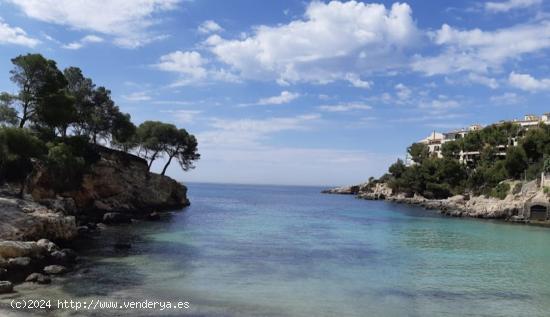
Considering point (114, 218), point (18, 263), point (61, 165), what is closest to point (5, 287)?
point (18, 263)

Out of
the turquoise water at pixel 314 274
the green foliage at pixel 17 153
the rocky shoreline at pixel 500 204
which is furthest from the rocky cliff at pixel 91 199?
the rocky shoreline at pixel 500 204

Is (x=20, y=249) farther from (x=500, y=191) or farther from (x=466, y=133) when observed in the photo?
(x=466, y=133)

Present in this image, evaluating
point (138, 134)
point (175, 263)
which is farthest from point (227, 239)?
point (138, 134)

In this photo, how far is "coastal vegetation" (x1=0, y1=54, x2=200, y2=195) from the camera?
35.5m

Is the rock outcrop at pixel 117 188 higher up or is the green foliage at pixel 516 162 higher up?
the green foliage at pixel 516 162

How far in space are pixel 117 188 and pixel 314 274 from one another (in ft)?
137

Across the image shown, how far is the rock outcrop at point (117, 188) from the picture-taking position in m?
49.7

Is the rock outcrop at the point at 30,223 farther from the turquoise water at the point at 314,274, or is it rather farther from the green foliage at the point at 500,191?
the green foliage at the point at 500,191

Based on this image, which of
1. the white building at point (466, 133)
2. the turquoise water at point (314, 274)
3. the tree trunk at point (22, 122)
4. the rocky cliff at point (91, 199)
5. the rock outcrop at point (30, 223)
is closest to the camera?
the turquoise water at point (314, 274)

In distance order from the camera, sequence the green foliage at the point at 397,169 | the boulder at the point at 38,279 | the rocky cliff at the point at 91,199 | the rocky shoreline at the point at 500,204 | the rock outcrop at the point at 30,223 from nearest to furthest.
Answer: the boulder at the point at 38,279, the rock outcrop at the point at 30,223, the rocky cliff at the point at 91,199, the rocky shoreline at the point at 500,204, the green foliage at the point at 397,169

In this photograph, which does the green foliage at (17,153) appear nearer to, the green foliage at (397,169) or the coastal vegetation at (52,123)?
the coastal vegetation at (52,123)

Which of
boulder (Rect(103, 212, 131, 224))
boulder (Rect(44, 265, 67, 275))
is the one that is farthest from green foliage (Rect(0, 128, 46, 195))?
boulder (Rect(44, 265, 67, 275))

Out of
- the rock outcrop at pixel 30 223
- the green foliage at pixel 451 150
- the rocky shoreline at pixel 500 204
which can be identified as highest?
the green foliage at pixel 451 150

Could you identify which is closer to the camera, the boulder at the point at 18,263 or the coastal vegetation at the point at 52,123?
the boulder at the point at 18,263
